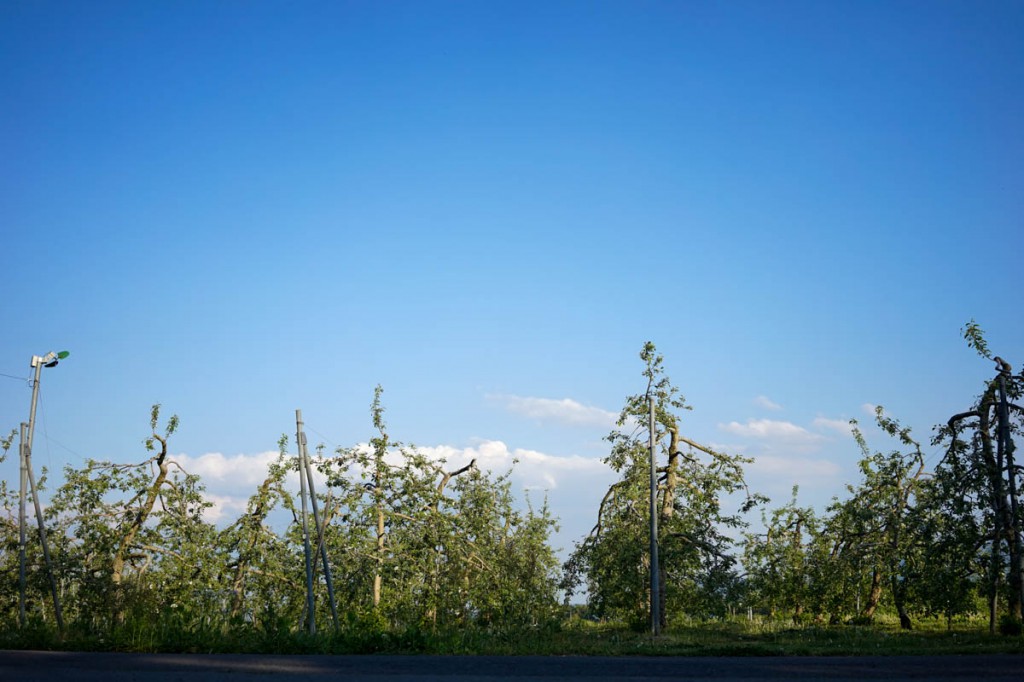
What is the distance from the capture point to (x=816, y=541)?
24.1 metres

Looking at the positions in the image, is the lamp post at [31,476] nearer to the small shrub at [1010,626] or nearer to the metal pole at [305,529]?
the metal pole at [305,529]

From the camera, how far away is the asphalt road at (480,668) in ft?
33.8

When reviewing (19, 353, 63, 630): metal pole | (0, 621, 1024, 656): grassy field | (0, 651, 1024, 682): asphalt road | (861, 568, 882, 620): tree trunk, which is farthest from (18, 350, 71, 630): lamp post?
(861, 568, 882, 620): tree trunk

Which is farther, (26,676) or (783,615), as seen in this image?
(783,615)

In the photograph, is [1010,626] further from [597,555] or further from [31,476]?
[31,476]

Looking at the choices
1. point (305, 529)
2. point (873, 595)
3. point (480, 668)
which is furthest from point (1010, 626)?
point (305, 529)

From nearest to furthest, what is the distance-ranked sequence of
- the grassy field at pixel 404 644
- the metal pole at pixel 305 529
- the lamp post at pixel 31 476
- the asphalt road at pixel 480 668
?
the asphalt road at pixel 480 668 < the grassy field at pixel 404 644 < the metal pole at pixel 305 529 < the lamp post at pixel 31 476

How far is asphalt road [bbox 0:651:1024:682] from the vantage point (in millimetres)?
10289

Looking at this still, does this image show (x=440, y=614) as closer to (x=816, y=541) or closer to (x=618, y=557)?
(x=618, y=557)

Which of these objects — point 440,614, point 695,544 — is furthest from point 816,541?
point 440,614

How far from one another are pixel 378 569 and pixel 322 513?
2.21 m

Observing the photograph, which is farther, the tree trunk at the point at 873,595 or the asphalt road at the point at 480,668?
the tree trunk at the point at 873,595

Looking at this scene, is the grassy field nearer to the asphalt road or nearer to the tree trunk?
the asphalt road

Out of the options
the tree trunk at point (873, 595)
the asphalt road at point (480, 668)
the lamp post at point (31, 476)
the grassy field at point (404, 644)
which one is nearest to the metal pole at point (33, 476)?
the lamp post at point (31, 476)
